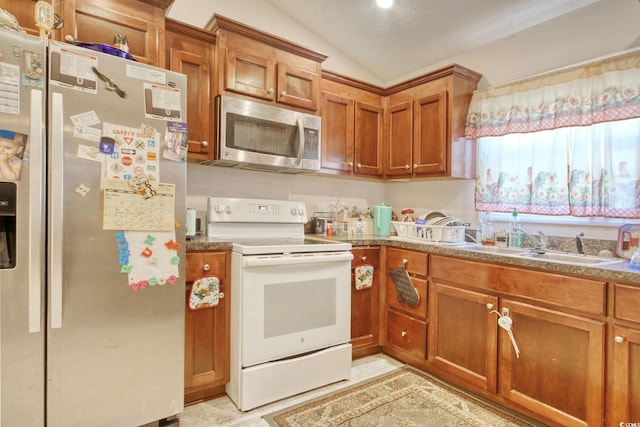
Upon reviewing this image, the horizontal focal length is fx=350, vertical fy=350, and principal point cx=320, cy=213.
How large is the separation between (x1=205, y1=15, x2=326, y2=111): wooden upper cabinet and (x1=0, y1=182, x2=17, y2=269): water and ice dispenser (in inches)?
50.8

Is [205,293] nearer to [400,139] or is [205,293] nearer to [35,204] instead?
[35,204]

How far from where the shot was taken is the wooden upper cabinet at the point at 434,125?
2.62 meters

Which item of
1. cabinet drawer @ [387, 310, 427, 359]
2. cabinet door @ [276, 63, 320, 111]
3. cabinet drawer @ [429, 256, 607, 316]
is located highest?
cabinet door @ [276, 63, 320, 111]

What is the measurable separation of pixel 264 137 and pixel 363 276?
3.90ft

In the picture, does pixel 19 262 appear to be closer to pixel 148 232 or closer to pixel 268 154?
pixel 148 232

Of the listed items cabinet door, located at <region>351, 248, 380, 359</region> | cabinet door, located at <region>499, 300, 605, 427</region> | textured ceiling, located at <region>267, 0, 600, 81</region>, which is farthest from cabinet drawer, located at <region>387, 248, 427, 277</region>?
textured ceiling, located at <region>267, 0, 600, 81</region>

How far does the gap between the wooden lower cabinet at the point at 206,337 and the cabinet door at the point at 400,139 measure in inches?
65.9

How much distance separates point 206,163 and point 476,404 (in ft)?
7.42

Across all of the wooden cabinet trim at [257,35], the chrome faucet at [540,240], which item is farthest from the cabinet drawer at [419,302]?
the wooden cabinet trim at [257,35]

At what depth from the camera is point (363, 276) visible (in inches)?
97.9

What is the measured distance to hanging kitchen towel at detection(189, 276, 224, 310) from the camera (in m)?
1.87

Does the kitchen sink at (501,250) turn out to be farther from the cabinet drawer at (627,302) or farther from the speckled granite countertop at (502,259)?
the cabinet drawer at (627,302)

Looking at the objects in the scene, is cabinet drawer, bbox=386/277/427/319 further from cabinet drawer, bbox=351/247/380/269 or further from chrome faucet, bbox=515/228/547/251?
chrome faucet, bbox=515/228/547/251

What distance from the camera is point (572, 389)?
64.4 inches
